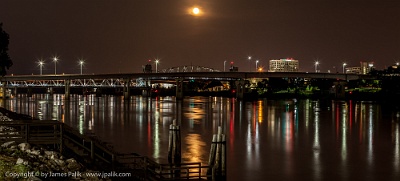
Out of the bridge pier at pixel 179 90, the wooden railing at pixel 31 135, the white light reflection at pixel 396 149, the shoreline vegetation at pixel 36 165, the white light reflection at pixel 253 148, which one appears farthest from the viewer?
the bridge pier at pixel 179 90

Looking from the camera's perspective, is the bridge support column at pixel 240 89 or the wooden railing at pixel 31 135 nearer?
the wooden railing at pixel 31 135

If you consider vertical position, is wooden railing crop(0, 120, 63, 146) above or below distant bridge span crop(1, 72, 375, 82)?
below

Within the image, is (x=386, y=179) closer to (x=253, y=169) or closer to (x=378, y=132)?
(x=253, y=169)

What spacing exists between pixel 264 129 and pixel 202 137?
12744 mm

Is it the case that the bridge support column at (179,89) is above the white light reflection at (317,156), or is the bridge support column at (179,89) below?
above

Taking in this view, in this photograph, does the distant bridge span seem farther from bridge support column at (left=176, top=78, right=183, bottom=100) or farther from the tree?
the tree

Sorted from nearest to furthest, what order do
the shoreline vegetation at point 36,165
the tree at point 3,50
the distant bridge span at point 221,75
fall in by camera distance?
the shoreline vegetation at point 36,165 → the tree at point 3,50 → the distant bridge span at point 221,75

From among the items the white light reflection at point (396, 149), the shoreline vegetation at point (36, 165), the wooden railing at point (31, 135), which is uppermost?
the wooden railing at point (31, 135)

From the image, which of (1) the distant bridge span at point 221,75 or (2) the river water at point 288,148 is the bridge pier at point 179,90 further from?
(2) the river water at point 288,148

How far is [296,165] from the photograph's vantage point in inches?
1298

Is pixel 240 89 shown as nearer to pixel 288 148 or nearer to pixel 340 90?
pixel 340 90

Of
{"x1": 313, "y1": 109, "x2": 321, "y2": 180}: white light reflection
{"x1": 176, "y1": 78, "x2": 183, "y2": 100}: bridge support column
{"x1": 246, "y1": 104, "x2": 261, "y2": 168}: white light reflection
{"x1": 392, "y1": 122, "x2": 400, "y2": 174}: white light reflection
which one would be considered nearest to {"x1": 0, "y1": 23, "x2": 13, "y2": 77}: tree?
{"x1": 246, "y1": 104, "x2": 261, "y2": 168}: white light reflection

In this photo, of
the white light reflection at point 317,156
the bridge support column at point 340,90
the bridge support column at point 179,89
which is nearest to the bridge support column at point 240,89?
the bridge support column at point 179,89

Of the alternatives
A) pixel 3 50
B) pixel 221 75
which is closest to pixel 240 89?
pixel 221 75
